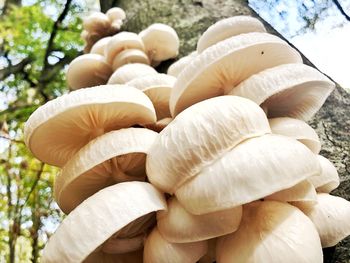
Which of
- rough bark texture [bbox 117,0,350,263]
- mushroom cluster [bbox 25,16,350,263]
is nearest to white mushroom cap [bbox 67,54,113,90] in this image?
rough bark texture [bbox 117,0,350,263]

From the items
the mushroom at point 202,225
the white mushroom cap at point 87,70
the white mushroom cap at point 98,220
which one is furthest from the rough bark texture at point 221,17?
the white mushroom cap at point 98,220

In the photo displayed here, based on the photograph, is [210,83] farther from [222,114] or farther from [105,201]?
[105,201]

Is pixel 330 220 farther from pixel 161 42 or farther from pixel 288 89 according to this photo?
pixel 161 42

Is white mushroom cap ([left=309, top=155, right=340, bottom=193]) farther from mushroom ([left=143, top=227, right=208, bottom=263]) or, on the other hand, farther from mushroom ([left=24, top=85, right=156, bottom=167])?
mushroom ([left=24, top=85, right=156, bottom=167])

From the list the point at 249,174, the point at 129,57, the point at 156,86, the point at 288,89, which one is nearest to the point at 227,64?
the point at 288,89

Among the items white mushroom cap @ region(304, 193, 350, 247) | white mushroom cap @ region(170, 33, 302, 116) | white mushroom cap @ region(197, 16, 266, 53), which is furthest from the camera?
white mushroom cap @ region(197, 16, 266, 53)

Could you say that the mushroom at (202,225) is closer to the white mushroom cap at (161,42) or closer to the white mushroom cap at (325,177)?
the white mushroom cap at (325,177)
